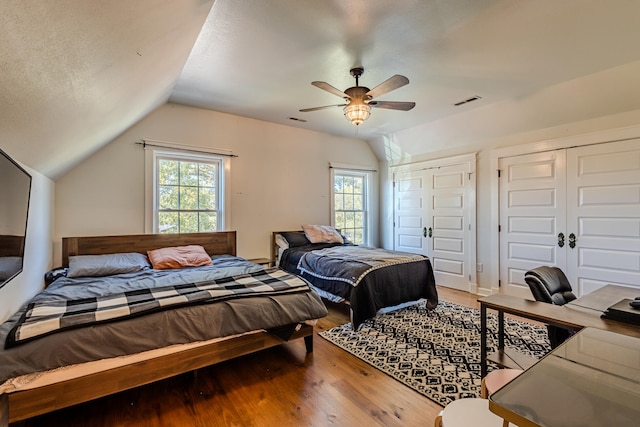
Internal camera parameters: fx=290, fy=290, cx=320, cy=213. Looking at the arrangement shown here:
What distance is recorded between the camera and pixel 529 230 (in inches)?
159

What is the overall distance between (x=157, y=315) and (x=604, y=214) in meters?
4.75

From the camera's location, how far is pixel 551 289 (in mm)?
2010

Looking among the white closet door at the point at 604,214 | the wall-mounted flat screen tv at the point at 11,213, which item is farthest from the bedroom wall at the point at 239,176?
the white closet door at the point at 604,214

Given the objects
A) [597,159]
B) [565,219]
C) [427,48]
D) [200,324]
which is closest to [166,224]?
[200,324]

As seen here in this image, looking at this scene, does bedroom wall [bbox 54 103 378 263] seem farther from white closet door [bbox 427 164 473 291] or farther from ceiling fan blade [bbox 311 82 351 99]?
ceiling fan blade [bbox 311 82 351 99]

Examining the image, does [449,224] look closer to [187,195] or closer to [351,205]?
[351,205]

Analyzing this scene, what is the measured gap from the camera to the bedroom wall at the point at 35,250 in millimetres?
1941

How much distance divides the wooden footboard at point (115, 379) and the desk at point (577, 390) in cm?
182

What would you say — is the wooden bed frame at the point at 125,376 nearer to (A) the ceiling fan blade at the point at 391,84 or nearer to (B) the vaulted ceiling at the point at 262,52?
(B) the vaulted ceiling at the point at 262,52

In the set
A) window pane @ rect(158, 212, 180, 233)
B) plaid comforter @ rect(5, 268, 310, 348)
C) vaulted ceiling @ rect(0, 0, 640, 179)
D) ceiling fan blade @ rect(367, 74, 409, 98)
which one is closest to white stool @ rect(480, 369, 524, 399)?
plaid comforter @ rect(5, 268, 310, 348)

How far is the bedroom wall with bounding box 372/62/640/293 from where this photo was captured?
3.17 meters

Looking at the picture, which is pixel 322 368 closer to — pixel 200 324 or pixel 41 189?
pixel 200 324

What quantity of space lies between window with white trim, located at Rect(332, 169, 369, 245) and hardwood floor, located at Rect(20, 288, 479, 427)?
3.46 m

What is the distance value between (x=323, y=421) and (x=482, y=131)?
4351 millimetres
